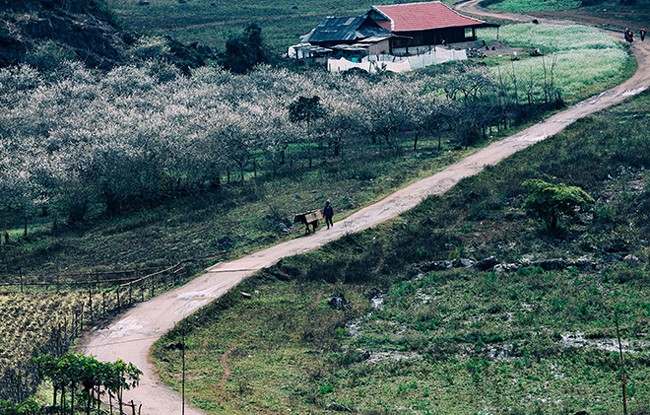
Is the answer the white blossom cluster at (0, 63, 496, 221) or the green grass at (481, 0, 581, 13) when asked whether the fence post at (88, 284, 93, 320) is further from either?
the green grass at (481, 0, 581, 13)

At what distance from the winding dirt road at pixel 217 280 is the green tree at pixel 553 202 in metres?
8.16

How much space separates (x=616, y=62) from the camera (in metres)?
99.8

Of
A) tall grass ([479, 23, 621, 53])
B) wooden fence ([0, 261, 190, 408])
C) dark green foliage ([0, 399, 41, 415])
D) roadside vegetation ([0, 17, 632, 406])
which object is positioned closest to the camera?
dark green foliage ([0, 399, 41, 415])

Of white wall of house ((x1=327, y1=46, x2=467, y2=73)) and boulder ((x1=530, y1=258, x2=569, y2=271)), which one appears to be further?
white wall of house ((x1=327, y1=46, x2=467, y2=73))

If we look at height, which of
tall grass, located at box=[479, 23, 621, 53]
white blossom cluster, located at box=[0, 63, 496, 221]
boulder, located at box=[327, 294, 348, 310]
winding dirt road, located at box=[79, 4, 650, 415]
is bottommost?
boulder, located at box=[327, 294, 348, 310]

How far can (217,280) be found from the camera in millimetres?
49219

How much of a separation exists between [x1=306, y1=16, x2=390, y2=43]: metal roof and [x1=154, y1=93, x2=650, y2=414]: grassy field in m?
53.8

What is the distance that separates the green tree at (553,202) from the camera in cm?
5391

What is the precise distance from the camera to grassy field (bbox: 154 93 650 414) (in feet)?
119

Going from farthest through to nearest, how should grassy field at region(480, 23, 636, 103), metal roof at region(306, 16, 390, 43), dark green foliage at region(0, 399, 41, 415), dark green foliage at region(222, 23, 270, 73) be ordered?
metal roof at region(306, 16, 390, 43) < dark green foliage at region(222, 23, 270, 73) < grassy field at region(480, 23, 636, 103) < dark green foliage at region(0, 399, 41, 415)

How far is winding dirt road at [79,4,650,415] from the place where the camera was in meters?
→ 37.6

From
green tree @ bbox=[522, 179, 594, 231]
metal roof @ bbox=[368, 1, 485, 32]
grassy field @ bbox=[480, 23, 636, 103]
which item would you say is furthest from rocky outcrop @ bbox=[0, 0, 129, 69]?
green tree @ bbox=[522, 179, 594, 231]

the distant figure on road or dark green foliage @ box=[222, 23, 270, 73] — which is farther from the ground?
dark green foliage @ box=[222, 23, 270, 73]

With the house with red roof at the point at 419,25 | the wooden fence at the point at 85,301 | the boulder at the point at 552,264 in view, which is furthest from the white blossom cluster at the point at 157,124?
the boulder at the point at 552,264
